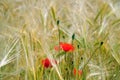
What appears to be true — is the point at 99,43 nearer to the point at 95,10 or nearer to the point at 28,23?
A: the point at 28,23

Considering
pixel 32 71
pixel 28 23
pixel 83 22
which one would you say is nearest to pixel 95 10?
pixel 83 22

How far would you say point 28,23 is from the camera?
1.03 meters

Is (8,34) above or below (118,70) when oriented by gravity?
above

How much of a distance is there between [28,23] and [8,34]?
15 centimetres

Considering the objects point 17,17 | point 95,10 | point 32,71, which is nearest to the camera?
point 32,71

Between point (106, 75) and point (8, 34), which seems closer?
point (106, 75)

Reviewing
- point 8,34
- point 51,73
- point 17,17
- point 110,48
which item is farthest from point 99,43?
point 17,17

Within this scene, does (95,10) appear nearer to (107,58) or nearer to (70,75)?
(107,58)

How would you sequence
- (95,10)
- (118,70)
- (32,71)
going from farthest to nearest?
(95,10) → (118,70) → (32,71)

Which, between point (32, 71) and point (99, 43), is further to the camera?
point (99, 43)

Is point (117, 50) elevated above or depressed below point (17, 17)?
below

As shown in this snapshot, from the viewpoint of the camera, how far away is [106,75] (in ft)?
3.20

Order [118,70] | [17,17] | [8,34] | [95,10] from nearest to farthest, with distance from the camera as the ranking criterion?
[118,70] < [8,34] < [95,10] < [17,17]

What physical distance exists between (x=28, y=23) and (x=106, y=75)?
0.26 m
